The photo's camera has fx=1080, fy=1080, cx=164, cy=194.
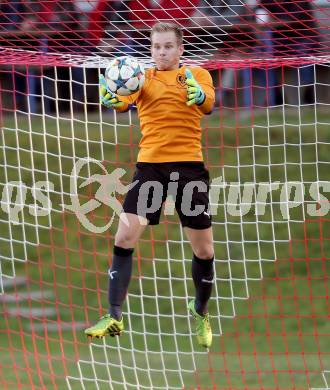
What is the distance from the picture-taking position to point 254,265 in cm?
1128

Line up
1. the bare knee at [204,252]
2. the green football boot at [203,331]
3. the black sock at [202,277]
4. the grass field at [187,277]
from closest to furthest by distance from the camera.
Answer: the bare knee at [204,252]
the black sock at [202,277]
the green football boot at [203,331]
the grass field at [187,277]

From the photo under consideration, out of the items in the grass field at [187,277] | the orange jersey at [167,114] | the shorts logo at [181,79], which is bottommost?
the grass field at [187,277]

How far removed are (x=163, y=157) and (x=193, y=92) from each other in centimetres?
43

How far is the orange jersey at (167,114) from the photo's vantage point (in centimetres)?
593

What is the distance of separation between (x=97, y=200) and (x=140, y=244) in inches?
33.5

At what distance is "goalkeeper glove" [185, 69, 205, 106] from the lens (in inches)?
225

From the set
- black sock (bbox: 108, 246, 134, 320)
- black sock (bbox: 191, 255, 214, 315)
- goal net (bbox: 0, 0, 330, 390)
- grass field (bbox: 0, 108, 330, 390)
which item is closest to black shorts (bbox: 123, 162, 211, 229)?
black sock (bbox: 108, 246, 134, 320)

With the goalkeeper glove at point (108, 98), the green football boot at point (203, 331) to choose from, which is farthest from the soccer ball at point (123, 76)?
the green football boot at point (203, 331)

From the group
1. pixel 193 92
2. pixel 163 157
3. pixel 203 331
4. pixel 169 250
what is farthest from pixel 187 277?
pixel 193 92

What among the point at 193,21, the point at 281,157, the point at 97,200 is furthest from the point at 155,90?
the point at 281,157

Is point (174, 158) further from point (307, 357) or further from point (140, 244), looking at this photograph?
point (140, 244)

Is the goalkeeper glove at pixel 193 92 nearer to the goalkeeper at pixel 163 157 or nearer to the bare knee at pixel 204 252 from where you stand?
the goalkeeper at pixel 163 157

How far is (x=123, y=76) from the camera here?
5660mm
